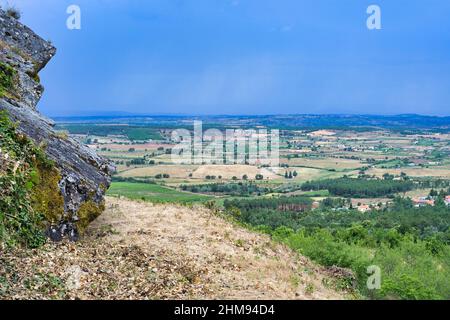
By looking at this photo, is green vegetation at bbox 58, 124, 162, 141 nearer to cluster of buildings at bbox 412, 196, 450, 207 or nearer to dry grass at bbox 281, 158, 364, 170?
dry grass at bbox 281, 158, 364, 170

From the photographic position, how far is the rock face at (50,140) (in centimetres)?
1090

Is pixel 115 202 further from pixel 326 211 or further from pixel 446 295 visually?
pixel 326 211

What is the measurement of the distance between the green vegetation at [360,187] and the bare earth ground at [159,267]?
52934 mm

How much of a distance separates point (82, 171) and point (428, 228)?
3617 centimetres

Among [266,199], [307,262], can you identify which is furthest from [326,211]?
[307,262]

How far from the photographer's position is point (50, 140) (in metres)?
12.0

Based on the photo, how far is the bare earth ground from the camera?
8.32 m

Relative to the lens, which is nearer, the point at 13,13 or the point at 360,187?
the point at 13,13

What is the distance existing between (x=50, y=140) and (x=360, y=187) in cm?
5845

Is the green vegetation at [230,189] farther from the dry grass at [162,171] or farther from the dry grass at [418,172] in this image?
the dry grass at [418,172]

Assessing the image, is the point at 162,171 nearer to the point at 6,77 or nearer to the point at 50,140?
the point at 6,77

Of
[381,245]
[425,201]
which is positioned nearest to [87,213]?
[381,245]

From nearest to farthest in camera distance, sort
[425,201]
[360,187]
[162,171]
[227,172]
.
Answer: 1. [425,201]
2. [360,187]
3. [227,172]
4. [162,171]

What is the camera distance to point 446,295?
640 inches
